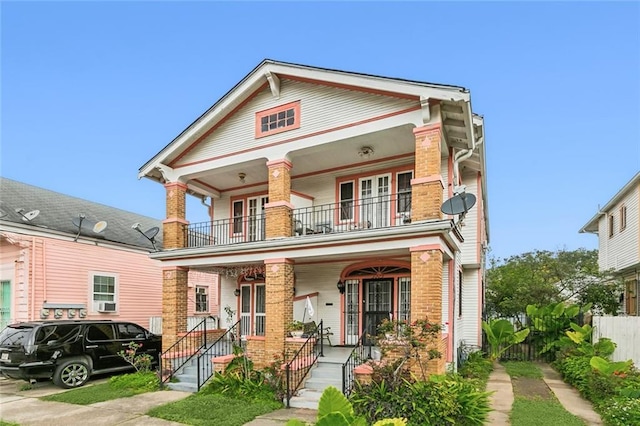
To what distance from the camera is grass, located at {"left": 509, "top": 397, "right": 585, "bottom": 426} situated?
26.9 feet

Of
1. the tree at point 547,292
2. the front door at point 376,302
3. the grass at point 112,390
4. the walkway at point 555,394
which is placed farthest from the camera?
the tree at point 547,292

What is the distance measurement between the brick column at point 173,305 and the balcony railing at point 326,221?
1.09 metres

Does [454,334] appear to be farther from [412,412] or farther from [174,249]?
[174,249]

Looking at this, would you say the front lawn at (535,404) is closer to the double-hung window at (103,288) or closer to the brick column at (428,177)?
the brick column at (428,177)

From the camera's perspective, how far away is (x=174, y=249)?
44.3ft

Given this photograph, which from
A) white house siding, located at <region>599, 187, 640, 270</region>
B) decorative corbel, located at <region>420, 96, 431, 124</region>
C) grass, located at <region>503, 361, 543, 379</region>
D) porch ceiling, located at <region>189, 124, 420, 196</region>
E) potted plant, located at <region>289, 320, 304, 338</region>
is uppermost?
decorative corbel, located at <region>420, 96, 431, 124</region>

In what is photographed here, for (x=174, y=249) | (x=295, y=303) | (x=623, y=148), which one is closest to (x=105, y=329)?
(x=174, y=249)

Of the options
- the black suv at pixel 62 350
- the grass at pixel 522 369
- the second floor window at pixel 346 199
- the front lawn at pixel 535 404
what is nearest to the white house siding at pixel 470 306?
the grass at pixel 522 369

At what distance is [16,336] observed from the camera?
11562mm

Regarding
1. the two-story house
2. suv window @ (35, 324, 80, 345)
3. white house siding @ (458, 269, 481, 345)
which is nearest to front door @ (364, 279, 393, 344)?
the two-story house

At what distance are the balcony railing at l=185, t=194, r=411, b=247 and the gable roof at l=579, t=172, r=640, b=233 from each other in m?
10.3

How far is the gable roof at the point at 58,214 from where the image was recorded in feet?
51.6

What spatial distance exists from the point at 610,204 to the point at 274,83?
17.2 metres

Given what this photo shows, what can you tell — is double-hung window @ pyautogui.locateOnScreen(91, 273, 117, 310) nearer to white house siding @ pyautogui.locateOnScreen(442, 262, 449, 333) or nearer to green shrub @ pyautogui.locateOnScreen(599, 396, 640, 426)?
white house siding @ pyautogui.locateOnScreen(442, 262, 449, 333)
